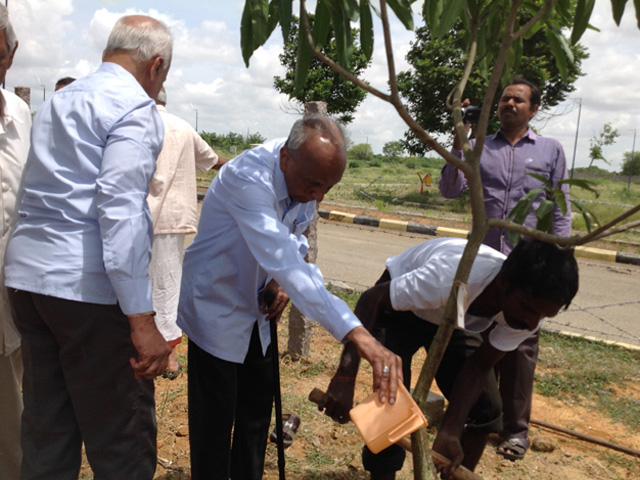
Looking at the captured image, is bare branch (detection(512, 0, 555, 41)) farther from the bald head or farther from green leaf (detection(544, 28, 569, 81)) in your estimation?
the bald head

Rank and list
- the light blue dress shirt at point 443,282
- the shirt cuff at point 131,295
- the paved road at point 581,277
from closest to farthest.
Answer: the shirt cuff at point 131,295 < the light blue dress shirt at point 443,282 < the paved road at point 581,277

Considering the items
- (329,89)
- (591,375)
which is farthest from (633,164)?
(591,375)

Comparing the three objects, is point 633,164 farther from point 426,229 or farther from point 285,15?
point 285,15

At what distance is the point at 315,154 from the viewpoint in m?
1.88

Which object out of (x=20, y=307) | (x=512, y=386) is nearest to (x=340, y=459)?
(x=512, y=386)

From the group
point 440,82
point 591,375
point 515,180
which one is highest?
point 440,82

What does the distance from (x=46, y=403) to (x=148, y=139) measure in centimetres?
85

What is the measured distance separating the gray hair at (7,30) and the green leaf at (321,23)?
1012 millimetres

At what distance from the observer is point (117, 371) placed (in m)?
1.74

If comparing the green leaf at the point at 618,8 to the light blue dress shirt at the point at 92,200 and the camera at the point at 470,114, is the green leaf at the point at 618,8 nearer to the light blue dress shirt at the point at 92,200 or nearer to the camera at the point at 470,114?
the light blue dress shirt at the point at 92,200

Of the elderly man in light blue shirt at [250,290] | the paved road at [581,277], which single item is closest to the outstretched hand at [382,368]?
the elderly man in light blue shirt at [250,290]

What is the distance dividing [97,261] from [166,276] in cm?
150

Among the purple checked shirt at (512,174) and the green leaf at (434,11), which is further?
the purple checked shirt at (512,174)

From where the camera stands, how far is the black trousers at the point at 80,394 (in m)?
1.71
